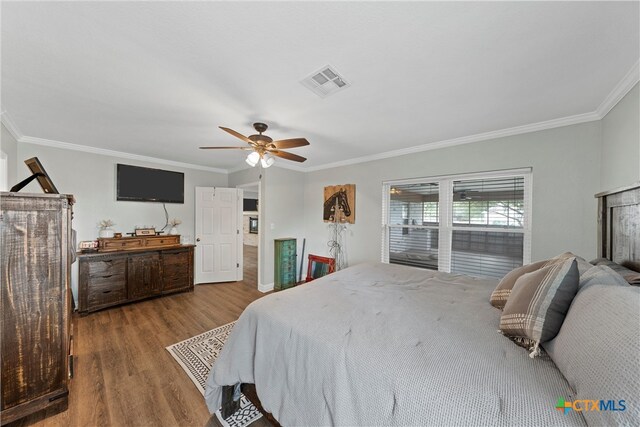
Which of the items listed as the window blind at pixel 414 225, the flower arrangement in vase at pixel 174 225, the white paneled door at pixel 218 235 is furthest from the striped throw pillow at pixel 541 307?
the flower arrangement in vase at pixel 174 225

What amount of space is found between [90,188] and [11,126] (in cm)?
117

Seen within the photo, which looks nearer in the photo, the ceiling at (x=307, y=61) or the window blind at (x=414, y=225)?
the ceiling at (x=307, y=61)

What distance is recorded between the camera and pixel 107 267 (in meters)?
3.38

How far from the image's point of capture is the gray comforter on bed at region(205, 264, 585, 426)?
0.85 meters

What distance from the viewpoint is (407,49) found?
1.42 m

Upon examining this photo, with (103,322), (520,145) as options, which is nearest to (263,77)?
(520,145)

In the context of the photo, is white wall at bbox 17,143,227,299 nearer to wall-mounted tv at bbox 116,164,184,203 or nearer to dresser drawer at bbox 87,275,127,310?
wall-mounted tv at bbox 116,164,184,203

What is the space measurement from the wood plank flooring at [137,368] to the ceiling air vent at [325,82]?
2478mm

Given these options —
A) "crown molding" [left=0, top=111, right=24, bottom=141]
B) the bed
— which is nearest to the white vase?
"crown molding" [left=0, top=111, right=24, bottom=141]

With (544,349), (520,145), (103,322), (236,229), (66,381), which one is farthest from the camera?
A: (236,229)

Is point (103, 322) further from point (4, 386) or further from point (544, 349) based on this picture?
point (544, 349)

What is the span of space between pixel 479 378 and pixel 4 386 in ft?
8.87

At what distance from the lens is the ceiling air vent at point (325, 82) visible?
1.66 meters

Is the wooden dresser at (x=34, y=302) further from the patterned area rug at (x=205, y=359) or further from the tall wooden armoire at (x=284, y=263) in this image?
the tall wooden armoire at (x=284, y=263)
